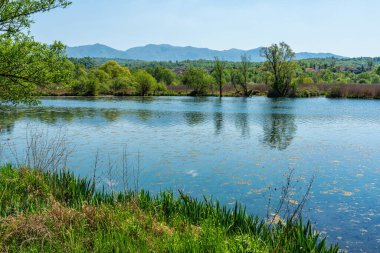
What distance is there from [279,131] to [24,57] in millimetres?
23869

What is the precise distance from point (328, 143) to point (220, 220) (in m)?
20.4

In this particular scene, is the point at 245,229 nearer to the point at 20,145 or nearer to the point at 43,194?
the point at 43,194

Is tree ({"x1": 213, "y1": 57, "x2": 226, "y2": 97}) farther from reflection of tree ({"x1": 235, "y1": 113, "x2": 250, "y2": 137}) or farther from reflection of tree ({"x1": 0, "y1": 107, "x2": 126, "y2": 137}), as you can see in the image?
reflection of tree ({"x1": 235, "y1": 113, "x2": 250, "y2": 137})

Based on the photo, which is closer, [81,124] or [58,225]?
[58,225]

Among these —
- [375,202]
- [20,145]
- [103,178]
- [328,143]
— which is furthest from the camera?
[328,143]

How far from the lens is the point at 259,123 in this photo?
40.0 metres

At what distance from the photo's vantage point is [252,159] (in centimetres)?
2186

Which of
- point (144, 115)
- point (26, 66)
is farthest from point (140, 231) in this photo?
point (144, 115)

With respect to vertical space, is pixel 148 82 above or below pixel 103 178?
above

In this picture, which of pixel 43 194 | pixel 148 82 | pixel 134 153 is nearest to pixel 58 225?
pixel 43 194

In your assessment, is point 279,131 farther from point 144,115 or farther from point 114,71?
point 114,71

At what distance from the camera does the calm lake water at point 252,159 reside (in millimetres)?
13367

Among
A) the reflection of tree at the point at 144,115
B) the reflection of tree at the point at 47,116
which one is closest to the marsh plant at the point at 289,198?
the reflection of tree at the point at 47,116

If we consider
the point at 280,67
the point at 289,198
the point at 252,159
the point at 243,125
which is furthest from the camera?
the point at 280,67
